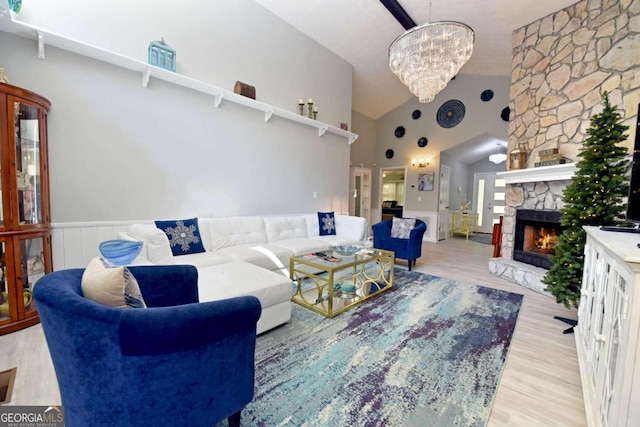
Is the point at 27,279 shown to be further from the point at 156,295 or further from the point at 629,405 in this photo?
the point at 629,405

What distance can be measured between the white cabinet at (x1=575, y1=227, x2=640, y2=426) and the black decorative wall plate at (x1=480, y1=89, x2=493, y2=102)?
5.55m

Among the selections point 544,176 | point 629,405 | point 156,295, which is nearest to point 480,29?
point 544,176

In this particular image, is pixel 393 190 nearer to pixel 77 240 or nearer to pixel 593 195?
pixel 593 195

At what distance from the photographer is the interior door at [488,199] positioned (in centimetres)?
842

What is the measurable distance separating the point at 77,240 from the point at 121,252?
1140 mm

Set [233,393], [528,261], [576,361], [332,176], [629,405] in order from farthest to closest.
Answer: [332,176] < [528,261] < [576,361] < [233,393] < [629,405]

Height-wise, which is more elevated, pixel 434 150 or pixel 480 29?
pixel 480 29

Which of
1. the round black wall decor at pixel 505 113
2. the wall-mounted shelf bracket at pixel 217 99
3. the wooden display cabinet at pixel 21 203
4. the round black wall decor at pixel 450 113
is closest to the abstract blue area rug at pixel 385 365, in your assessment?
the wooden display cabinet at pixel 21 203

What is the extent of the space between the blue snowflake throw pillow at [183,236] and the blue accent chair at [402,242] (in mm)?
2621

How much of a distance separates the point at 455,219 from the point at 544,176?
180 inches

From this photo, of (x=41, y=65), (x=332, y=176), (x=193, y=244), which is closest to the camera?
(x=41, y=65)

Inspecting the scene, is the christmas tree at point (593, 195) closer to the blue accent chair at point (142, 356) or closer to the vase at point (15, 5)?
the blue accent chair at point (142, 356)

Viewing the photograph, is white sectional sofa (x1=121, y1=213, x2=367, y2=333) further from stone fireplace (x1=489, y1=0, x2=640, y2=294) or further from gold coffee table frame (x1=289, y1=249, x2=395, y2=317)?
stone fireplace (x1=489, y1=0, x2=640, y2=294)

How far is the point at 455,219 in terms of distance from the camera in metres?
7.96
